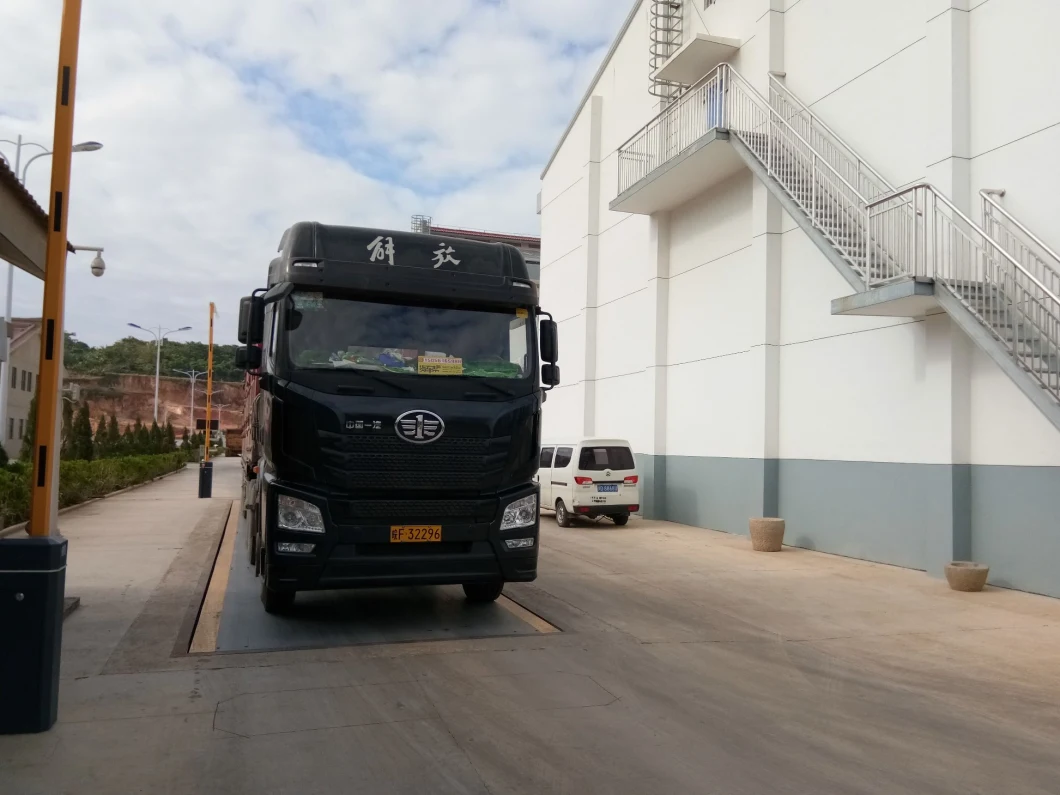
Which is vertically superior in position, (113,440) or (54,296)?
(54,296)

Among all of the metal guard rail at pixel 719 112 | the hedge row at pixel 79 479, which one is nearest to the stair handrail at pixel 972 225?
the metal guard rail at pixel 719 112

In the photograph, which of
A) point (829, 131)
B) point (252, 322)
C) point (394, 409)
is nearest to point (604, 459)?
point (829, 131)

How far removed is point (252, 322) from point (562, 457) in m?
11.6

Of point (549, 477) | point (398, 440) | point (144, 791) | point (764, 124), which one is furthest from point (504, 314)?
point (549, 477)

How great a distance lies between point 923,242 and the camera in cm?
1119

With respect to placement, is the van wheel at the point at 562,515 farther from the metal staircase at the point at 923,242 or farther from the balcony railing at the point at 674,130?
the metal staircase at the point at 923,242

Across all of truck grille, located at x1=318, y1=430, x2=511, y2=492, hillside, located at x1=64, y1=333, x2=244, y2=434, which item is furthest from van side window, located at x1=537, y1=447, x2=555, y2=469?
hillside, located at x1=64, y1=333, x2=244, y2=434

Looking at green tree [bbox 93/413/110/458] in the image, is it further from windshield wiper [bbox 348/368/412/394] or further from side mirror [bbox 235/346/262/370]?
windshield wiper [bbox 348/368/412/394]

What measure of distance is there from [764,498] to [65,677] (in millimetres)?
11819

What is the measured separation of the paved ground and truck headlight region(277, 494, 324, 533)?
3.34ft

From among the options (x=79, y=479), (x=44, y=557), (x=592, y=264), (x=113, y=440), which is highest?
(x=592, y=264)

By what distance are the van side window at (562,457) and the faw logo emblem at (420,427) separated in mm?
10763

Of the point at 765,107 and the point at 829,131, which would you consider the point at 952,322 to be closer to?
the point at 829,131

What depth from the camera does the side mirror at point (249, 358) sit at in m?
7.55
